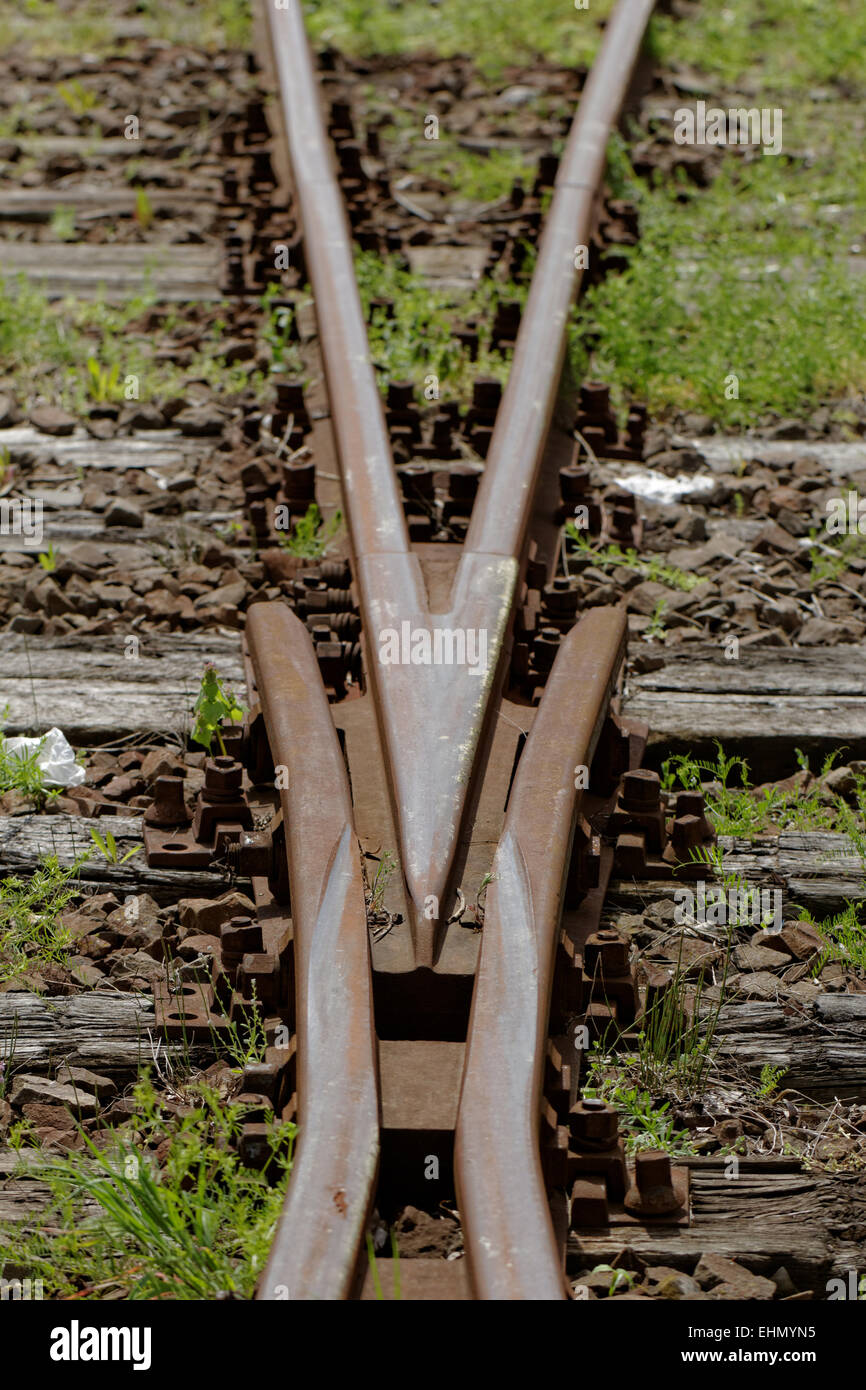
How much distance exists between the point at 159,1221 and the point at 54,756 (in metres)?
1.56

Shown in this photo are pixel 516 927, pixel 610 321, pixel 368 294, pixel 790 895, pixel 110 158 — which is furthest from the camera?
pixel 110 158

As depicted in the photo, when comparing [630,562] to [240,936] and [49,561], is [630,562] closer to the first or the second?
[49,561]

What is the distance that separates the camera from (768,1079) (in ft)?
9.89

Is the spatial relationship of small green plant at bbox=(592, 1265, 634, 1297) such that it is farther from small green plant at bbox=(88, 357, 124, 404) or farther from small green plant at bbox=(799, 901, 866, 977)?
small green plant at bbox=(88, 357, 124, 404)

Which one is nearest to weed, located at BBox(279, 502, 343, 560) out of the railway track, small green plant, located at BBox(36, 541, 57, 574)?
the railway track

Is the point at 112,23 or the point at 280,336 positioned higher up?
the point at 112,23

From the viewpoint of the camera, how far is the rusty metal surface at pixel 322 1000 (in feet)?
7.66

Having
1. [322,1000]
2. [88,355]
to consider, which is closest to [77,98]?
[88,355]

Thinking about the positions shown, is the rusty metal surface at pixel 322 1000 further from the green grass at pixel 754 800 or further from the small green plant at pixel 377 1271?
the green grass at pixel 754 800

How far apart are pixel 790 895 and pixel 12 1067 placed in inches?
57.9

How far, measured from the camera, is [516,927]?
2904 millimetres
